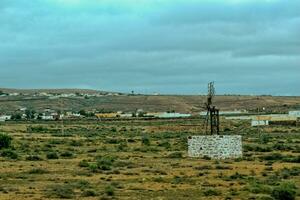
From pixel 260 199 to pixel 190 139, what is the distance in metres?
26.0

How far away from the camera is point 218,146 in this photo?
55531 mm

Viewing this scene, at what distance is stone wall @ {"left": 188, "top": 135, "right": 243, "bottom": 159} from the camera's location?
55.2 meters

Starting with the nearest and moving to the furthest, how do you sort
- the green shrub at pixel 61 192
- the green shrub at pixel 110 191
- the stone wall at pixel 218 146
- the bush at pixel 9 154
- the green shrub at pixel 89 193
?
1. the green shrub at pixel 61 192
2. the green shrub at pixel 89 193
3. the green shrub at pixel 110 191
4. the stone wall at pixel 218 146
5. the bush at pixel 9 154

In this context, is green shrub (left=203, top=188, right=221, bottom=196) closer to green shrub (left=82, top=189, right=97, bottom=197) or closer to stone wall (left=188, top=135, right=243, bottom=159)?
green shrub (left=82, top=189, right=97, bottom=197)

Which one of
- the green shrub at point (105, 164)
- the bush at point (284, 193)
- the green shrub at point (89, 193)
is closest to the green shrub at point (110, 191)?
the green shrub at point (89, 193)

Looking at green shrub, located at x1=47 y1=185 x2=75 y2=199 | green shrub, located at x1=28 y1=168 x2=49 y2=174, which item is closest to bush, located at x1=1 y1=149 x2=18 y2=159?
green shrub, located at x1=28 y1=168 x2=49 y2=174

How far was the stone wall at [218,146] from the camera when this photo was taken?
55.2 meters

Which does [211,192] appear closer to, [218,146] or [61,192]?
[61,192]

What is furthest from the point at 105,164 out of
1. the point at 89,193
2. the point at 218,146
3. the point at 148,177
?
the point at 89,193

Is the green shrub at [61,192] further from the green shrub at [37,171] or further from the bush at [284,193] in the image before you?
the bush at [284,193]

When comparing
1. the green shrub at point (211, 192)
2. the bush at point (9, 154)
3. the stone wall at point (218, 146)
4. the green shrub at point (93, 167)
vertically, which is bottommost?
the green shrub at point (211, 192)

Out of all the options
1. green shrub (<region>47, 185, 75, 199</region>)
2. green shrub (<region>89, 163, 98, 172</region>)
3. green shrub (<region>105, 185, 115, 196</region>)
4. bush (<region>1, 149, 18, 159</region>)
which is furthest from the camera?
bush (<region>1, 149, 18, 159</region>)

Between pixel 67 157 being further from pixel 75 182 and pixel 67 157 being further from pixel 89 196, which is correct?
pixel 89 196

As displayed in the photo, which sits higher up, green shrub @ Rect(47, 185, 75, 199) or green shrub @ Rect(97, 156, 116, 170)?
green shrub @ Rect(97, 156, 116, 170)
